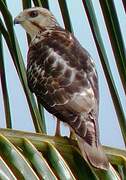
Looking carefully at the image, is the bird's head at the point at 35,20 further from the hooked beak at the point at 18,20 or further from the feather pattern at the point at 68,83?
the feather pattern at the point at 68,83

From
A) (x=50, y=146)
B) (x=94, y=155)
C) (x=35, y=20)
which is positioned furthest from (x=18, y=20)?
(x=50, y=146)

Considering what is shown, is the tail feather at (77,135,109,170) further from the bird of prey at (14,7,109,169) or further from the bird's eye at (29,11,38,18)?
the bird's eye at (29,11,38,18)

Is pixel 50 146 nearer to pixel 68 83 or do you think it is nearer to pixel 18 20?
pixel 68 83

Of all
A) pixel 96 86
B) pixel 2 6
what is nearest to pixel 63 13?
pixel 2 6

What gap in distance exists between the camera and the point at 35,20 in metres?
4.70

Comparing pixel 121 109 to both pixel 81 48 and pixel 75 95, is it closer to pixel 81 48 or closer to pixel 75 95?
pixel 75 95

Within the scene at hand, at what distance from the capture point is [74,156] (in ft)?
7.07

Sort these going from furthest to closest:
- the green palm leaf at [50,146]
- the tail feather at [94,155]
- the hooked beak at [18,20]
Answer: the hooked beak at [18,20], the tail feather at [94,155], the green palm leaf at [50,146]

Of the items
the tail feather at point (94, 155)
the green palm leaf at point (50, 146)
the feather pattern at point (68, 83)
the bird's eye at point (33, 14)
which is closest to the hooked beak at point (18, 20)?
the bird's eye at point (33, 14)

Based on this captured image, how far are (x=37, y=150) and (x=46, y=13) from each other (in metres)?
3.02

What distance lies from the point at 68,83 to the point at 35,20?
1.55 m

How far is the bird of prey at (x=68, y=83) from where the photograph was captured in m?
2.92

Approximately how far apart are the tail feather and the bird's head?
1902mm

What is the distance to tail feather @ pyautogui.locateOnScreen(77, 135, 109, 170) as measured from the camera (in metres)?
2.20
